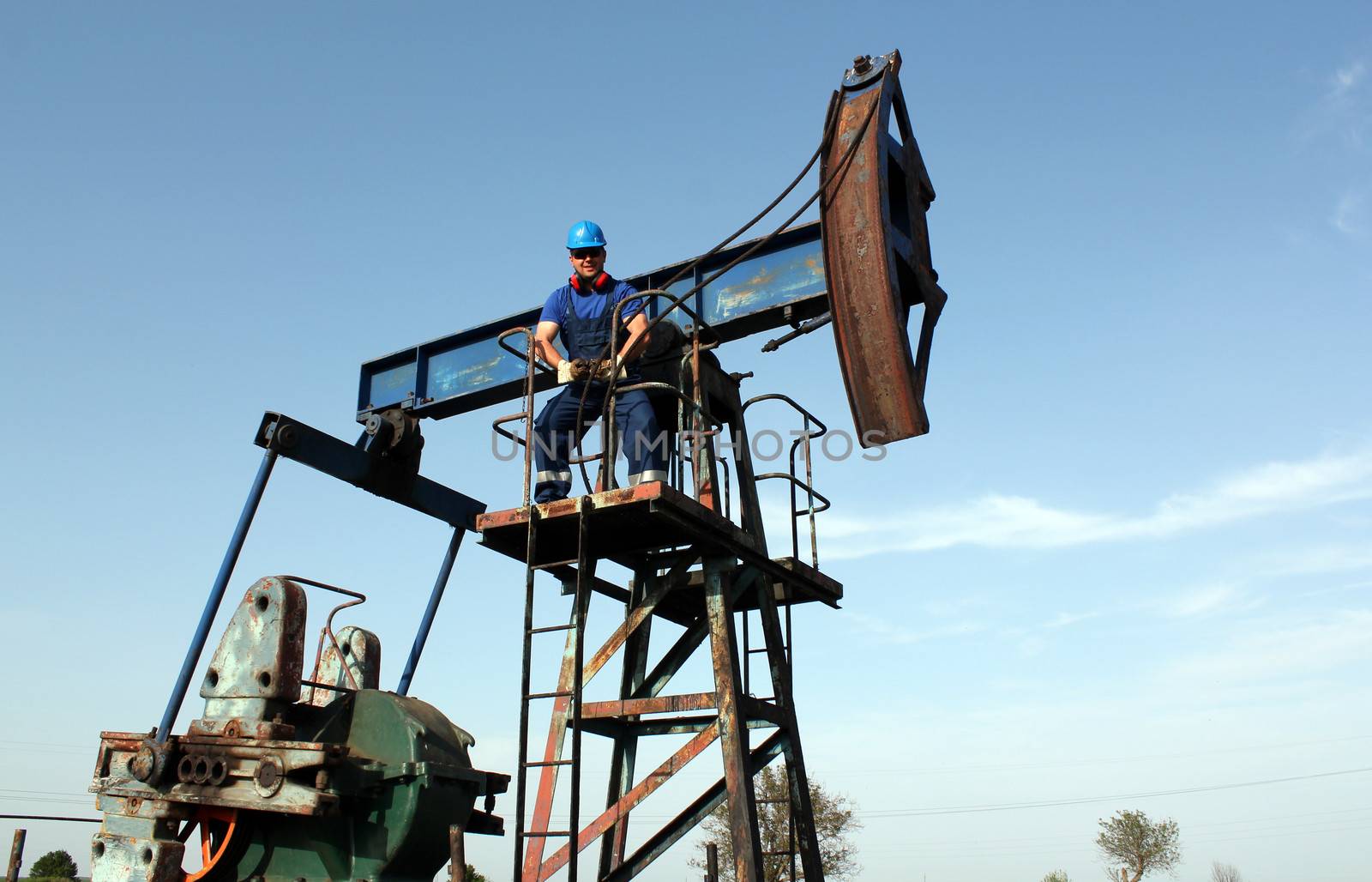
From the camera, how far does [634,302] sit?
751 cm

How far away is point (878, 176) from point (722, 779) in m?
3.63

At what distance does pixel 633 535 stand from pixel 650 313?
191 cm

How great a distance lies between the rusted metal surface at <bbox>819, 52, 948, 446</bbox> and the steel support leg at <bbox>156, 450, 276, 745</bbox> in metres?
3.61

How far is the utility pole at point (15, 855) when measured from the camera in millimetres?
6266

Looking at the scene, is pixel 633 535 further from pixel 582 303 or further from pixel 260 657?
pixel 260 657

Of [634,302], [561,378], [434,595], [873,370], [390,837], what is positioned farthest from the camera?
[434,595]

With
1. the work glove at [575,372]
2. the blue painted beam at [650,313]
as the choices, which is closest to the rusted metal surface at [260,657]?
the work glove at [575,372]

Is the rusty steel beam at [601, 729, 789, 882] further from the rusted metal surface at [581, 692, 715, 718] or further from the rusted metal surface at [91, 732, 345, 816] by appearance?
the rusted metal surface at [91, 732, 345, 816]

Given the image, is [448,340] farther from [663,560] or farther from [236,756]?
[236,756]

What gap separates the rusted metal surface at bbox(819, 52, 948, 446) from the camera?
646cm

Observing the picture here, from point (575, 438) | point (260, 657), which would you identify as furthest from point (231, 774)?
point (575, 438)

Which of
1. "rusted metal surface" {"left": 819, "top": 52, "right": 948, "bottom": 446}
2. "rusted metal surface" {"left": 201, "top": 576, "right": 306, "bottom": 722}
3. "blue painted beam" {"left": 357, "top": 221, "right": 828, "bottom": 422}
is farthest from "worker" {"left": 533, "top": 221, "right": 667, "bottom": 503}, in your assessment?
"rusted metal surface" {"left": 201, "top": 576, "right": 306, "bottom": 722}

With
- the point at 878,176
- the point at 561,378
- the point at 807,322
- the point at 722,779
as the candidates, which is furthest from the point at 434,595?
the point at 878,176

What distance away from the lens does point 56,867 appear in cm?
2498
